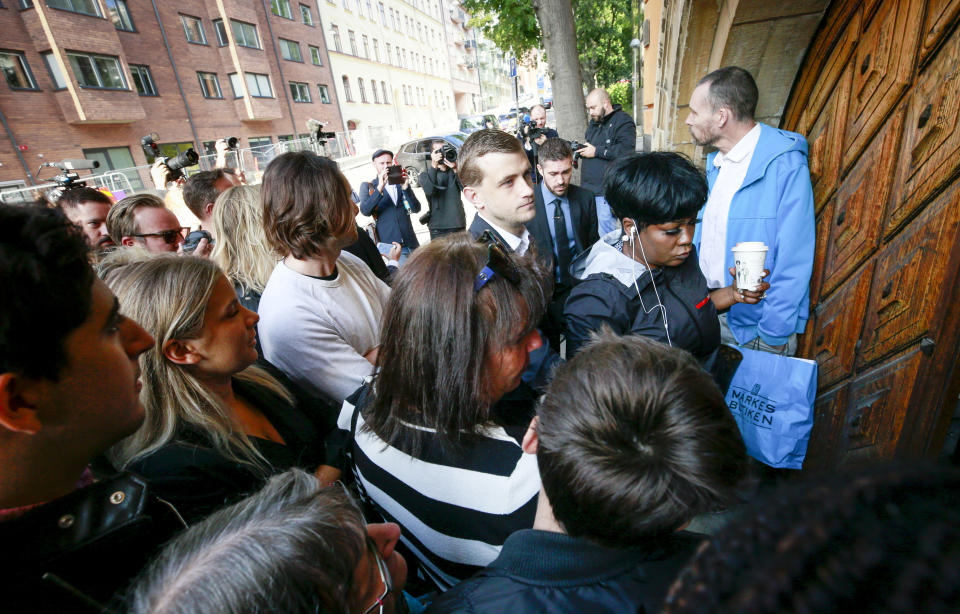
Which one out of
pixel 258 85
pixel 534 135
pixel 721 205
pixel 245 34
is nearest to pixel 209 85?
pixel 258 85

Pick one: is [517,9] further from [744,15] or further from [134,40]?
[134,40]

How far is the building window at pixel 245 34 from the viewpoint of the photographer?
22906 millimetres

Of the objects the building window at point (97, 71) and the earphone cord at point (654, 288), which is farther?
the building window at point (97, 71)

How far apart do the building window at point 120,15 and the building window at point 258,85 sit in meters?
5.22

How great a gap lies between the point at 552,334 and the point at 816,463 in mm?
1645

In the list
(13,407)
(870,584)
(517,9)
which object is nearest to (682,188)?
(870,584)

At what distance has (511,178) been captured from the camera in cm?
259

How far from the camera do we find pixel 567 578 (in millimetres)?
754

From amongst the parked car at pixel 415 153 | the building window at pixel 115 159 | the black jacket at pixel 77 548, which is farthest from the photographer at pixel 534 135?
the building window at pixel 115 159

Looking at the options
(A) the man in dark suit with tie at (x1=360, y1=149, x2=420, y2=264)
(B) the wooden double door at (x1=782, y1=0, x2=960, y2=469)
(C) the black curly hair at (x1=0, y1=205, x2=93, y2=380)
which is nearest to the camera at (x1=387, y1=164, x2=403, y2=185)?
(A) the man in dark suit with tie at (x1=360, y1=149, x2=420, y2=264)

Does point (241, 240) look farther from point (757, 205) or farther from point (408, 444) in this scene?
point (757, 205)

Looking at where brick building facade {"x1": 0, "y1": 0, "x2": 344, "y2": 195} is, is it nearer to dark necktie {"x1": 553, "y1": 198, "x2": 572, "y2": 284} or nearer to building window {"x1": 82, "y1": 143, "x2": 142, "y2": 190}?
building window {"x1": 82, "y1": 143, "x2": 142, "y2": 190}

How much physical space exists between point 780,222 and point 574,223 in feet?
4.37

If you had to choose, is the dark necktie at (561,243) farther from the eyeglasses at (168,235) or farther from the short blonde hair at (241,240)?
the eyeglasses at (168,235)
